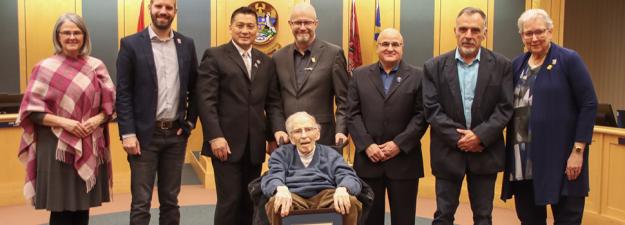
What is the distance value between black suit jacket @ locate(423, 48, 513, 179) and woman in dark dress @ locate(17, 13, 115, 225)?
1751mm

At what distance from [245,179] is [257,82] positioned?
0.58 meters

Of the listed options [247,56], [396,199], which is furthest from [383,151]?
[247,56]

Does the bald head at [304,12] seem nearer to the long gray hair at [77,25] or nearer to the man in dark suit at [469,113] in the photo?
the man in dark suit at [469,113]

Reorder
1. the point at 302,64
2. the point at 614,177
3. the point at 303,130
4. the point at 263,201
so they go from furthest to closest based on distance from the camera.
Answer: the point at 614,177, the point at 302,64, the point at 303,130, the point at 263,201

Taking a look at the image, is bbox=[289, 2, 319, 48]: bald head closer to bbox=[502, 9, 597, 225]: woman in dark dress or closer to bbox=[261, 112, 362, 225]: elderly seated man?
bbox=[261, 112, 362, 225]: elderly seated man

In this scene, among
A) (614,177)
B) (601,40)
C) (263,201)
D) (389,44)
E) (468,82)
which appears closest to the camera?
(263,201)

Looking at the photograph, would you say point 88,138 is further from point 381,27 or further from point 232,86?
point 381,27

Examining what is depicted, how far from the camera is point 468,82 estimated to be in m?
3.21

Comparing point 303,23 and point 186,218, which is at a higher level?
point 303,23

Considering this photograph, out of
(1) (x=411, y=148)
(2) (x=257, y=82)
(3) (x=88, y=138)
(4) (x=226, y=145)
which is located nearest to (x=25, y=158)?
(3) (x=88, y=138)

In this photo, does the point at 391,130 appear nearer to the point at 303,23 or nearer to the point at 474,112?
the point at 474,112

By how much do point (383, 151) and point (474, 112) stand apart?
0.52 meters

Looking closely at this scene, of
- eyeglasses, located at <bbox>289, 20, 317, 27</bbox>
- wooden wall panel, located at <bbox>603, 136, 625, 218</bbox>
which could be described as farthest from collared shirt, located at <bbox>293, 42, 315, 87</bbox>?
wooden wall panel, located at <bbox>603, 136, 625, 218</bbox>

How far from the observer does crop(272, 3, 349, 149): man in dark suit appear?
347cm
